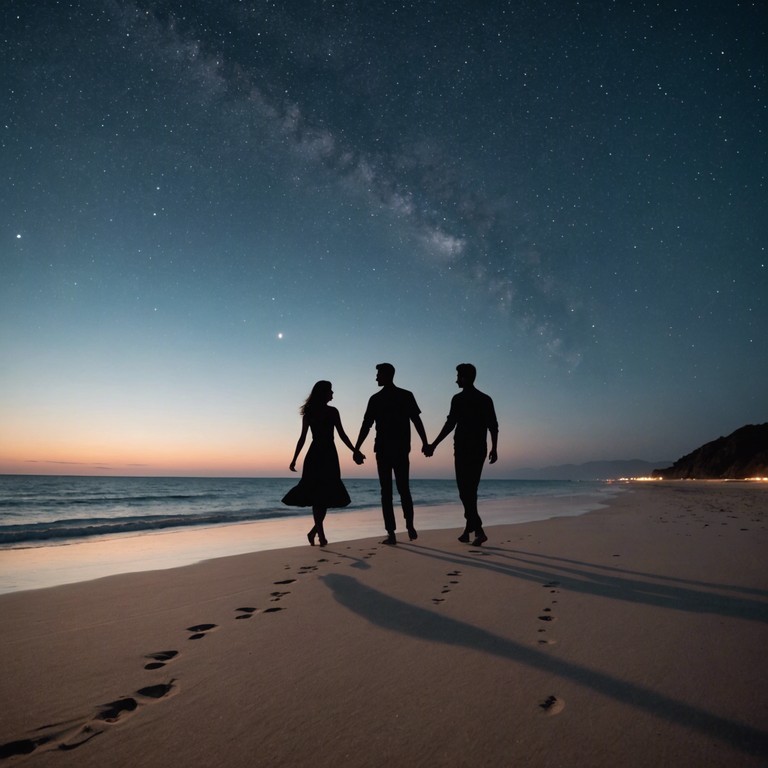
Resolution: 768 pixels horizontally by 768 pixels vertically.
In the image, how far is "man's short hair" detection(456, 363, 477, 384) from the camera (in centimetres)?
572

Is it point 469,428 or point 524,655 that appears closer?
point 524,655

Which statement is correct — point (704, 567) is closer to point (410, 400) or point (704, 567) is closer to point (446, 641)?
point (446, 641)

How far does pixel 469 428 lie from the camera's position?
5.66 meters

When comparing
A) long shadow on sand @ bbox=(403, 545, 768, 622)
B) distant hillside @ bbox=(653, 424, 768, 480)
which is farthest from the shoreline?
distant hillside @ bbox=(653, 424, 768, 480)

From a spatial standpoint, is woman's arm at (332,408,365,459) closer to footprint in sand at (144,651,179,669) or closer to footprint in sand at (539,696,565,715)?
footprint in sand at (144,651,179,669)

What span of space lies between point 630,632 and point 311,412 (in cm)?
430

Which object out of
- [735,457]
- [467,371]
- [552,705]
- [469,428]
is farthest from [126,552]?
[735,457]

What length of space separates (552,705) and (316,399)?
467cm

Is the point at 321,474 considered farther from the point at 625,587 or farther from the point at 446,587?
the point at 625,587

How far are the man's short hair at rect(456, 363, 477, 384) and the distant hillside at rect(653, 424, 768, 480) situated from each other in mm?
63074

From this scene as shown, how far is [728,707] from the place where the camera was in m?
1.54

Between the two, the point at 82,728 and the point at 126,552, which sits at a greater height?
the point at 82,728

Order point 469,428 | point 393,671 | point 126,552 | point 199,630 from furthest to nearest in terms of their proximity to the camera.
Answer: point 126,552 < point 469,428 < point 199,630 < point 393,671

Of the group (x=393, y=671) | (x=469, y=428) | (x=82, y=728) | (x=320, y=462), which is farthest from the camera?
(x=320, y=462)
